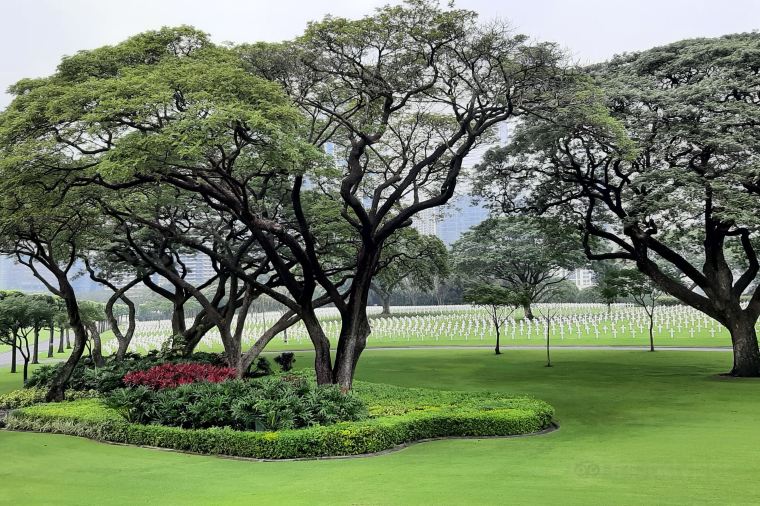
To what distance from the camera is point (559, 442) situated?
11094mm

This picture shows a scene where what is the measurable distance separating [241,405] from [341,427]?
1.92 metres

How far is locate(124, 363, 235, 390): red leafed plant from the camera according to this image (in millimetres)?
13977

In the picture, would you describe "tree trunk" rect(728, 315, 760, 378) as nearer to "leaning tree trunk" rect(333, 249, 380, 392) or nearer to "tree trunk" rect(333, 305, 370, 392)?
"leaning tree trunk" rect(333, 249, 380, 392)

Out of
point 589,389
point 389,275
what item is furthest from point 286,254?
point 589,389

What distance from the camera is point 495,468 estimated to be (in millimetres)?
8820

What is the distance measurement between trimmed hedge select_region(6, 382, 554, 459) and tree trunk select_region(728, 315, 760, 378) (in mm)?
9641

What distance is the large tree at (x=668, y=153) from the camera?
16.7 m

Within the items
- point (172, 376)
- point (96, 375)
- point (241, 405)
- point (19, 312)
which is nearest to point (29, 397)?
point (96, 375)

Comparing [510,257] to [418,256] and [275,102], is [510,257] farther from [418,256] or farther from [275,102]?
[275,102]

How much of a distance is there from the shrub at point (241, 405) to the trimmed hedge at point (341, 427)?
15.5 inches

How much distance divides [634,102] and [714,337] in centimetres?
1998

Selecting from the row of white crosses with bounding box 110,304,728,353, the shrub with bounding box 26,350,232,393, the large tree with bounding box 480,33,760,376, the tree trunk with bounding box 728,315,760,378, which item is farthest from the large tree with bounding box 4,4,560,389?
the row of white crosses with bounding box 110,304,728,353

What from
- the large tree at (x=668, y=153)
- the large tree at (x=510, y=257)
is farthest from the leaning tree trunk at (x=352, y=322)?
the large tree at (x=510, y=257)

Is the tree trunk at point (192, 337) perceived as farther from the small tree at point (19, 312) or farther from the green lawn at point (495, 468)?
the green lawn at point (495, 468)
